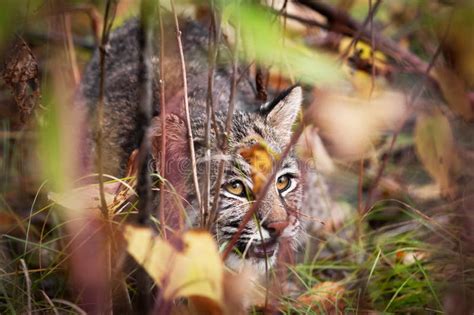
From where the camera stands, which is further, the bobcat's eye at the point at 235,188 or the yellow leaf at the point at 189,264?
the bobcat's eye at the point at 235,188

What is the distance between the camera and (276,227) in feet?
9.94

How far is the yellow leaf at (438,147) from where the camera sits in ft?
13.5

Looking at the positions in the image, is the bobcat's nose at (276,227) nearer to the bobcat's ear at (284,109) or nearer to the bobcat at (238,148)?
the bobcat at (238,148)

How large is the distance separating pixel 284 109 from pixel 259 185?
2.55 ft

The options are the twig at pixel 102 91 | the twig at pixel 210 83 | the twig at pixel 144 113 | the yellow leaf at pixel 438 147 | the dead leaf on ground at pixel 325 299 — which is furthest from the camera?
the yellow leaf at pixel 438 147

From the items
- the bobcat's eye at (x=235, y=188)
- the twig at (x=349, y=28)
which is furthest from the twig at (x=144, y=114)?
the twig at (x=349, y=28)

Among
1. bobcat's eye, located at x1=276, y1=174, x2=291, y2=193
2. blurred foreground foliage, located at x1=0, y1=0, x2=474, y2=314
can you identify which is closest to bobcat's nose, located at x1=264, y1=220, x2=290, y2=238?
blurred foreground foliage, located at x1=0, y1=0, x2=474, y2=314

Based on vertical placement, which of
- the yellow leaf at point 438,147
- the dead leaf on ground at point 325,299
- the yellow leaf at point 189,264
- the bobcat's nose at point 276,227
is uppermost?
the yellow leaf at point 189,264

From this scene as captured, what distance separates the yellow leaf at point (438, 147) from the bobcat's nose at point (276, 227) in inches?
58.1

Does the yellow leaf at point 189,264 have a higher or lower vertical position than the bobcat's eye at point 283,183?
higher

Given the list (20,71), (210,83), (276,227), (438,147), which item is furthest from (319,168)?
(20,71)

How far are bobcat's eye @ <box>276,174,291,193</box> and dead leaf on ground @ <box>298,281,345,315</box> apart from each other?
51 centimetres

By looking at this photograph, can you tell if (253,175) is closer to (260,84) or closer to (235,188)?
(235,188)

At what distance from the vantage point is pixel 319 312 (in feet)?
10.3
